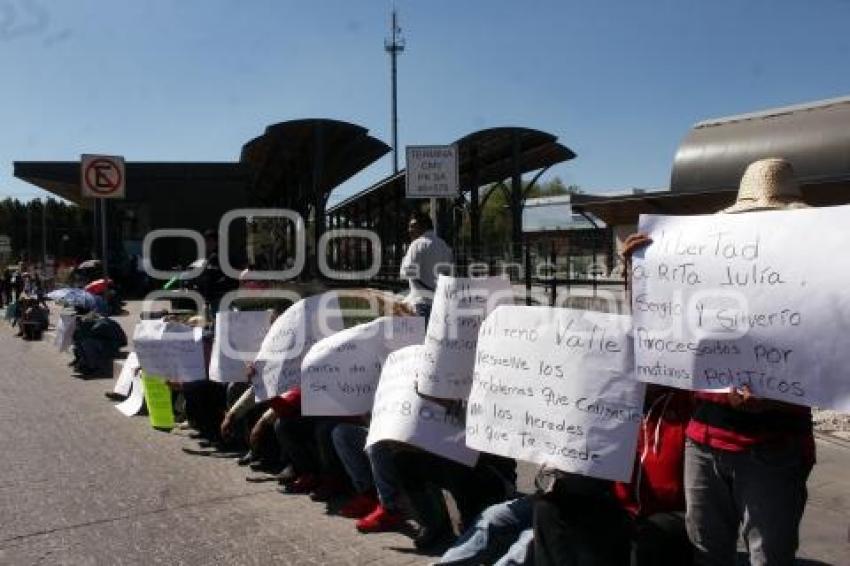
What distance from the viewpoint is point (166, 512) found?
5707 millimetres

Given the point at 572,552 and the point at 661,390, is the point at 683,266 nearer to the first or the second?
the point at 661,390

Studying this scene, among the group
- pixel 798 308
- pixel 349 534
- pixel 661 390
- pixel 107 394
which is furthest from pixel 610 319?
pixel 107 394

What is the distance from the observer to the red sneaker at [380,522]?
5.25 meters

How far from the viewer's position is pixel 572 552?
146 inches

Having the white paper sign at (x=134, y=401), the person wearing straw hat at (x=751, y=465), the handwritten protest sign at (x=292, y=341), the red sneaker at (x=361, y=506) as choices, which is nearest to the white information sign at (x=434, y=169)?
the white paper sign at (x=134, y=401)

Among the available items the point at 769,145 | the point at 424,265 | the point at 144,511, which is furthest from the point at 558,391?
the point at 769,145

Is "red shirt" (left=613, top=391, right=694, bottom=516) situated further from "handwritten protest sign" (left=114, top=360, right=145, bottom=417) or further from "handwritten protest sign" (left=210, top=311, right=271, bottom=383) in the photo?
"handwritten protest sign" (left=114, top=360, right=145, bottom=417)

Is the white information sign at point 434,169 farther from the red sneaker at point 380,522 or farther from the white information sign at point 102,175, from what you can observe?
the white information sign at point 102,175

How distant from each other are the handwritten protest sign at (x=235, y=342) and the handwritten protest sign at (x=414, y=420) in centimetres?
229

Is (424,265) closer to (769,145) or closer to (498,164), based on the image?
(769,145)

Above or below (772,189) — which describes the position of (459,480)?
below

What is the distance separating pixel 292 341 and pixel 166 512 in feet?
4.59

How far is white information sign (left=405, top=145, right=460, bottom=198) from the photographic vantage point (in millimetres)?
9961

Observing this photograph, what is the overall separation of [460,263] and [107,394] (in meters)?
5.40
